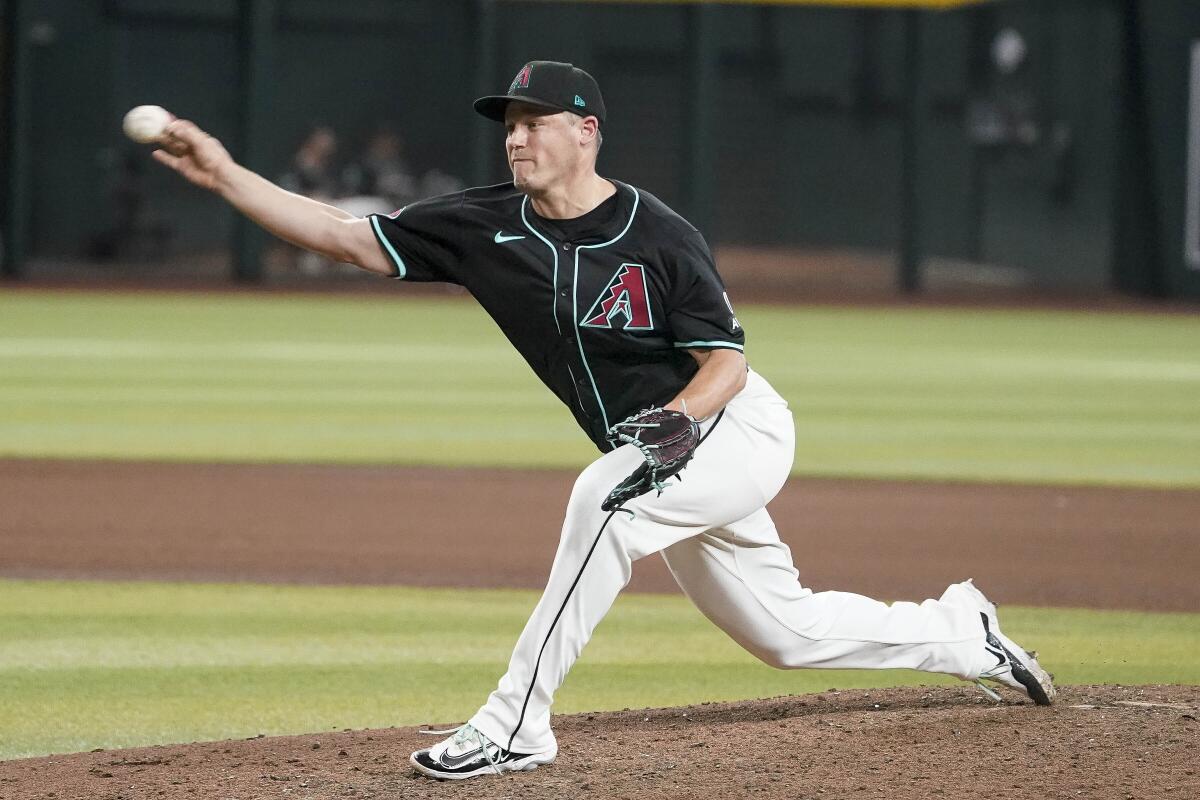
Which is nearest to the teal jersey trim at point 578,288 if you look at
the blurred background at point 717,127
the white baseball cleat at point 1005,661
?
the white baseball cleat at point 1005,661

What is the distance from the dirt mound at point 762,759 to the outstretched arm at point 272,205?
47.8 inches

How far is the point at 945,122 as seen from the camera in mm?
30469

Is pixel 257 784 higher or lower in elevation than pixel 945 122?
lower

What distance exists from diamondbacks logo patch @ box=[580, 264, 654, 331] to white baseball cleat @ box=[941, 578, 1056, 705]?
120cm

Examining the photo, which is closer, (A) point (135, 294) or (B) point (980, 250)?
(A) point (135, 294)

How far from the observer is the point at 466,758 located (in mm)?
3902

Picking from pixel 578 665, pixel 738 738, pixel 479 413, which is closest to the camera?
pixel 738 738

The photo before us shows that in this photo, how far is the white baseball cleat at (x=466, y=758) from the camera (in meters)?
3.90

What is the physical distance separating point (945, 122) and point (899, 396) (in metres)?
17.9

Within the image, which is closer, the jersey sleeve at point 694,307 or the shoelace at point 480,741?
the shoelace at point 480,741

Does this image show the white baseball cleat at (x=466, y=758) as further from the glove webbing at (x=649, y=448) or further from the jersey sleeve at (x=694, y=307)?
the jersey sleeve at (x=694, y=307)

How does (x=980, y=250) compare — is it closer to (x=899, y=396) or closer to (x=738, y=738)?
(x=899, y=396)

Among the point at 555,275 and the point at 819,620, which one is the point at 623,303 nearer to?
the point at 555,275

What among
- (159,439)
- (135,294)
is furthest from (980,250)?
(159,439)
